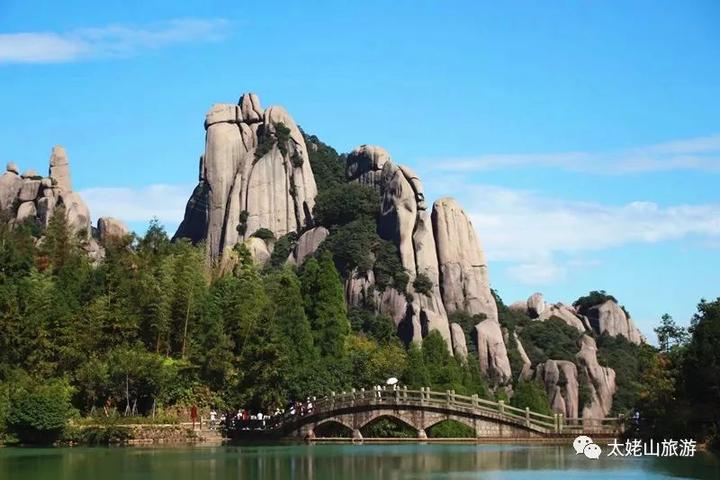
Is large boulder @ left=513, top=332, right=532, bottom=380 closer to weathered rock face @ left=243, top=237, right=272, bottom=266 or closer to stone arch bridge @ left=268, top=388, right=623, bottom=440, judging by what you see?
weathered rock face @ left=243, top=237, right=272, bottom=266

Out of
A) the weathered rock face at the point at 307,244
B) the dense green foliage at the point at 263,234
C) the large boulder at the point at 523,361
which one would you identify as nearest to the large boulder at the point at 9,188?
the dense green foliage at the point at 263,234

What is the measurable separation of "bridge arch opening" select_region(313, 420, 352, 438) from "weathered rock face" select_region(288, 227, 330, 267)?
4563 centimetres

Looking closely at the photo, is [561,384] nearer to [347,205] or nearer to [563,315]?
[563,315]

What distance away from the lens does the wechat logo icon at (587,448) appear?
149 feet

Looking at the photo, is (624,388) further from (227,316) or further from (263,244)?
(227,316)

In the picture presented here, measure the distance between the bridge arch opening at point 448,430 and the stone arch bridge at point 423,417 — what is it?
1824 millimetres

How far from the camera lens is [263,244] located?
10644cm

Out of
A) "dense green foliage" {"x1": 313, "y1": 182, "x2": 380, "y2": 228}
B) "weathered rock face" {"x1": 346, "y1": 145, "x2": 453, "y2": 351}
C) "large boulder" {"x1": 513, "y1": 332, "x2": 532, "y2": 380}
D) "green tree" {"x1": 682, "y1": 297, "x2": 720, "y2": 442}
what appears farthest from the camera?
"dense green foliage" {"x1": 313, "y1": 182, "x2": 380, "y2": 228}

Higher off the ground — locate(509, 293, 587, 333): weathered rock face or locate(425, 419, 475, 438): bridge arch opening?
locate(509, 293, 587, 333): weathered rock face

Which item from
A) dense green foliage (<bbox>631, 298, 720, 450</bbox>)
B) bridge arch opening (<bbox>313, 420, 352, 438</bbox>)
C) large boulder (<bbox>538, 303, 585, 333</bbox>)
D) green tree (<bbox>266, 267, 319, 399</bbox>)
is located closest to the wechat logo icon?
dense green foliage (<bbox>631, 298, 720, 450</bbox>)

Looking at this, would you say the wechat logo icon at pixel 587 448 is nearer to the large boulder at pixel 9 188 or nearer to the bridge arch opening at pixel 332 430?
the bridge arch opening at pixel 332 430

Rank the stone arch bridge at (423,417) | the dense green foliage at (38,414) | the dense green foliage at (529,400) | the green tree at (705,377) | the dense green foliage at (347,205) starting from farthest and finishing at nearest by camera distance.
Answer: the dense green foliage at (347,205), the dense green foliage at (529,400), the stone arch bridge at (423,417), the dense green foliage at (38,414), the green tree at (705,377)

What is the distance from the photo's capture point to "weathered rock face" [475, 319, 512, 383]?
3863 inches

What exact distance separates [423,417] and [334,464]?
12.8m
